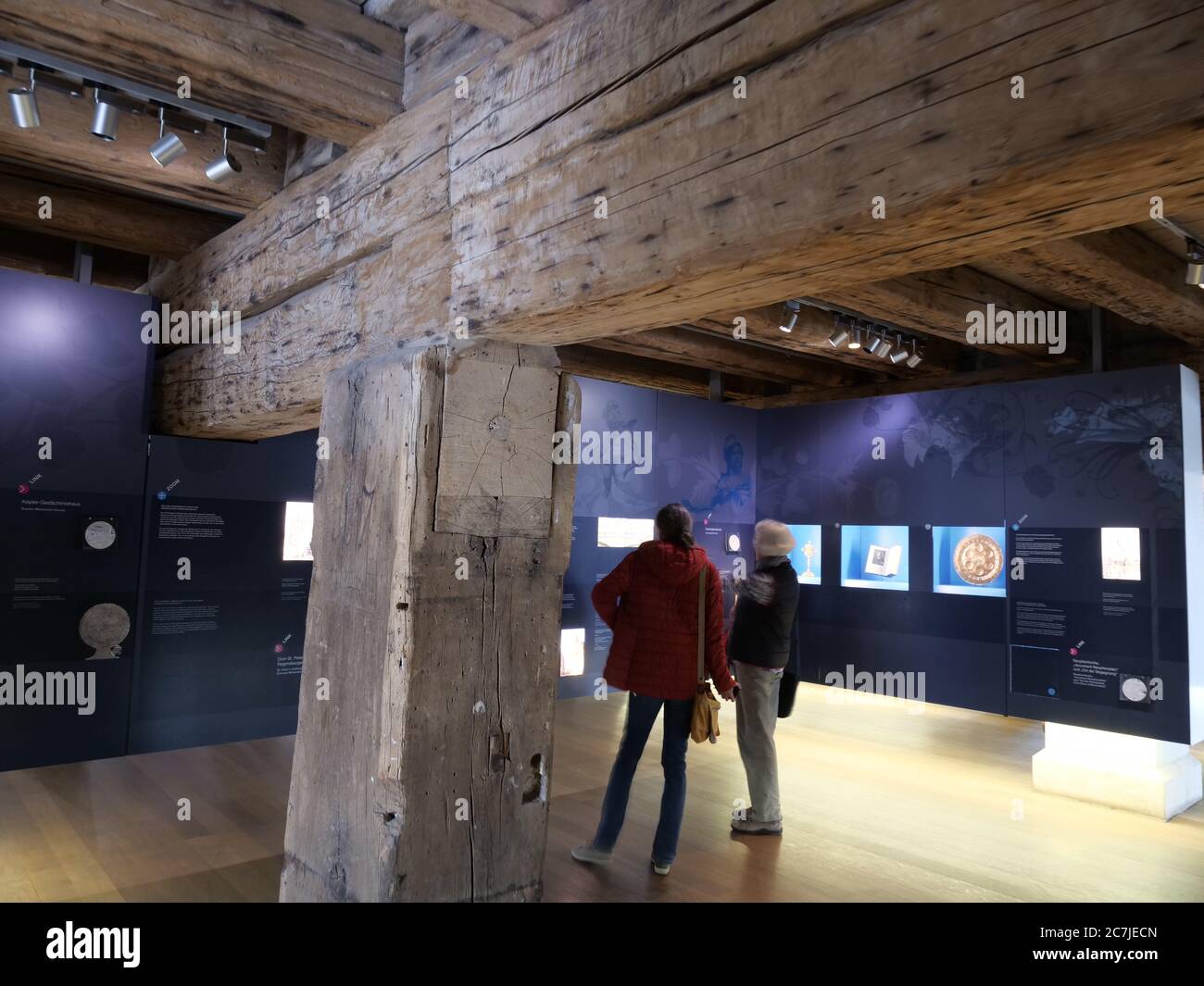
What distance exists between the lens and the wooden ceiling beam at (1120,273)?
4867 mm

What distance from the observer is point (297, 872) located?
2.98 m

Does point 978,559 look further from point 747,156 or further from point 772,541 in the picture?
point 747,156

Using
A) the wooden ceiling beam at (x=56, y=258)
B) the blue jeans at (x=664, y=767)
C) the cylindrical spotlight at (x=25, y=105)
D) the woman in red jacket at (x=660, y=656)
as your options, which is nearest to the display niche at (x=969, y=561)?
the woman in red jacket at (x=660, y=656)

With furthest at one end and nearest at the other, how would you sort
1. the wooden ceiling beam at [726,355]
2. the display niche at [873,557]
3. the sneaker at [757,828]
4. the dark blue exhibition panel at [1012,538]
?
the wooden ceiling beam at [726,355] < the display niche at [873,557] < the dark blue exhibition panel at [1012,538] < the sneaker at [757,828]

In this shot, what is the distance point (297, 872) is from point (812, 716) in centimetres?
608

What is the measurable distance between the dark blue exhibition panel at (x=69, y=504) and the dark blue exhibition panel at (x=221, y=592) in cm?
17

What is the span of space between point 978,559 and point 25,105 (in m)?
7.12

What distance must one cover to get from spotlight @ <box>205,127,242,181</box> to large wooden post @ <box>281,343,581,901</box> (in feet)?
5.06

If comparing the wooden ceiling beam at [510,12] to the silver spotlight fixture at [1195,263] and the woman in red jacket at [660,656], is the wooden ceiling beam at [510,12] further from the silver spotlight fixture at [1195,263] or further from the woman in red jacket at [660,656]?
the silver spotlight fixture at [1195,263]

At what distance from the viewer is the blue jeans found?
4.24 m

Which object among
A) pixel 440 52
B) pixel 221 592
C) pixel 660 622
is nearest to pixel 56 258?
pixel 221 592

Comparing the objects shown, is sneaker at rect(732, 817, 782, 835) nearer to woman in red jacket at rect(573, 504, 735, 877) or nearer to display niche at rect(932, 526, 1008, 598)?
woman in red jacket at rect(573, 504, 735, 877)
